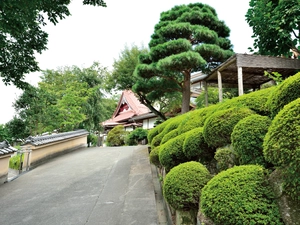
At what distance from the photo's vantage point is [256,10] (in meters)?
5.52

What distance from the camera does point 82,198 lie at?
3.30 meters

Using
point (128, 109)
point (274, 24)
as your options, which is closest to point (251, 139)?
point (274, 24)

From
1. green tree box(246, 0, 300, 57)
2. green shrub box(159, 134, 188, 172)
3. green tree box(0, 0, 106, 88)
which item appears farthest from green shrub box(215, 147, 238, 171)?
green tree box(246, 0, 300, 57)

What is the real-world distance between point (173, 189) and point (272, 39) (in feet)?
19.3

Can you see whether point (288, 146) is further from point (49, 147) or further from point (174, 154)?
point (49, 147)

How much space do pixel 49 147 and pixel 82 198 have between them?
508cm

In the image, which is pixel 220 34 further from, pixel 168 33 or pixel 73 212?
pixel 73 212

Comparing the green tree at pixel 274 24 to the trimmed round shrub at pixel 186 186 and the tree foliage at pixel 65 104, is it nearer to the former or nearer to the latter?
the trimmed round shrub at pixel 186 186

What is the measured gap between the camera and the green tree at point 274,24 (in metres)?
4.51

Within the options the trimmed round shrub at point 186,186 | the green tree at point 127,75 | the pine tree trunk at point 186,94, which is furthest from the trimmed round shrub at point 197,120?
the green tree at point 127,75

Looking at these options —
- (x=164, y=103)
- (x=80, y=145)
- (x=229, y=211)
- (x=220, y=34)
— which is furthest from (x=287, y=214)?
(x=164, y=103)

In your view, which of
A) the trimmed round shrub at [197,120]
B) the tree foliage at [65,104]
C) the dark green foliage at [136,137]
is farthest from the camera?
the dark green foliage at [136,137]

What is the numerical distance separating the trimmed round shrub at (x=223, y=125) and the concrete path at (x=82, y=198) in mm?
1420

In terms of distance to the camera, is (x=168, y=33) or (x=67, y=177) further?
(x=168, y=33)
